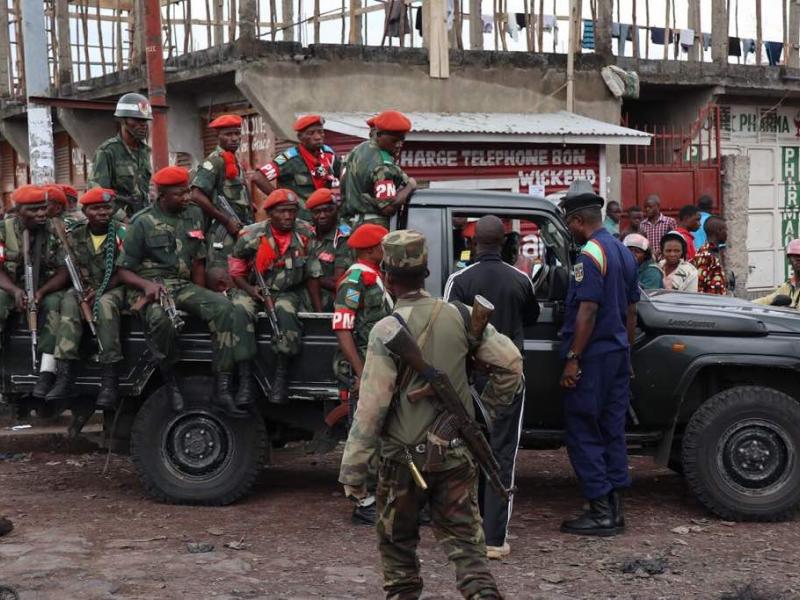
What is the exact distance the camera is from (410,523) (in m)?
4.49

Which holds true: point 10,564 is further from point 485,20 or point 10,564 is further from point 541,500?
point 485,20

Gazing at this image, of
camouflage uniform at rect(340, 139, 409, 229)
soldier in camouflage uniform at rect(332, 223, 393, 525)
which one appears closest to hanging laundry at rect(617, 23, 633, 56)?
camouflage uniform at rect(340, 139, 409, 229)

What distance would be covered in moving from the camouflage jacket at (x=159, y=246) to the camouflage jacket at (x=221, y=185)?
1.50 ft

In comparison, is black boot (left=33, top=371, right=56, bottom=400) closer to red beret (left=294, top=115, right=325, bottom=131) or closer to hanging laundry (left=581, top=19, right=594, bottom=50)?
red beret (left=294, top=115, right=325, bottom=131)

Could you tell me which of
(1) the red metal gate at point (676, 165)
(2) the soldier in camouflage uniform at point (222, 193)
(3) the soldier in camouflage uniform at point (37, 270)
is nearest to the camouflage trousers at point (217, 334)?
(3) the soldier in camouflage uniform at point (37, 270)

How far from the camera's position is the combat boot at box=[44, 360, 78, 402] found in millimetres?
6684

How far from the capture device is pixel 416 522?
451 cm

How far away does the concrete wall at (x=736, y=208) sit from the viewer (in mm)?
16189

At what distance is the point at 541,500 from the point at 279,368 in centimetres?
183

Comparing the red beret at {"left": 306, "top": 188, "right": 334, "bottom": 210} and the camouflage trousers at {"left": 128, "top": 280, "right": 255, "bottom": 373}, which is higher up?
the red beret at {"left": 306, "top": 188, "right": 334, "bottom": 210}

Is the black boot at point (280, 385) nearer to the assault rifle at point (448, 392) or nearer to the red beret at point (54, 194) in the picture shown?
the red beret at point (54, 194)

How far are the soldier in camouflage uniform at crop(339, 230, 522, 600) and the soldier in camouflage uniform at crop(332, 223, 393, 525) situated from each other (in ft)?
4.88

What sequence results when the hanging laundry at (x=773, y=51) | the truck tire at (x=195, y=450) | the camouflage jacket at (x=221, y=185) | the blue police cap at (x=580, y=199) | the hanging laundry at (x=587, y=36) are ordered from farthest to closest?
the hanging laundry at (x=773, y=51) → the hanging laundry at (x=587, y=36) → the camouflage jacket at (x=221, y=185) → the truck tire at (x=195, y=450) → the blue police cap at (x=580, y=199)

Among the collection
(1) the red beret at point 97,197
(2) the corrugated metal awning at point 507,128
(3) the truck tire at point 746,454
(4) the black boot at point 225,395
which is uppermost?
(2) the corrugated metal awning at point 507,128
